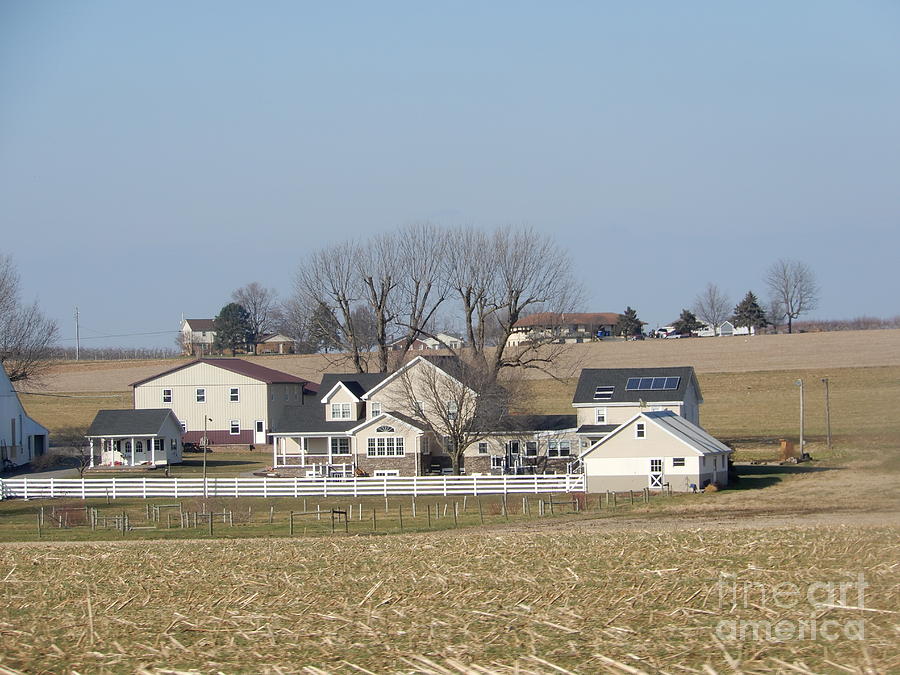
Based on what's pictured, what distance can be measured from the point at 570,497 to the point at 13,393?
4260 centimetres

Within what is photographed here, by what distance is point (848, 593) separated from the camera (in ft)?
52.5

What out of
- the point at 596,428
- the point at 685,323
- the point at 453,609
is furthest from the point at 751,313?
the point at 453,609

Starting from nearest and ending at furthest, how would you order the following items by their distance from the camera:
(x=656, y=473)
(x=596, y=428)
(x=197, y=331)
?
1. (x=656, y=473)
2. (x=596, y=428)
3. (x=197, y=331)

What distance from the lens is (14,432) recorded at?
73.8 metres

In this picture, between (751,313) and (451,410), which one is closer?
(451,410)

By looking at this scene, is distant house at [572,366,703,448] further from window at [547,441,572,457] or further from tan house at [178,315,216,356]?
tan house at [178,315,216,356]

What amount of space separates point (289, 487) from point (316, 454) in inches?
447

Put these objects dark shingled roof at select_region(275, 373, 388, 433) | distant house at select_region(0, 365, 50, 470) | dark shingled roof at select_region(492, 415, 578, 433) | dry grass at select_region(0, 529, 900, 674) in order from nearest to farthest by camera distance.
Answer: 1. dry grass at select_region(0, 529, 900, 674)
2. dark shingled roof at select_region(492, 415, 578, 433)
3. dark shingled roof at select_region(275, 373, 388, 433)
4. distant house at select_region(0, 365, 50, 470)

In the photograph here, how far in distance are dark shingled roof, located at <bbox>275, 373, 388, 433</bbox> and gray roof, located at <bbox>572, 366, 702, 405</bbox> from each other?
13502 mm

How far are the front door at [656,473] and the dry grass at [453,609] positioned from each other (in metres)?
28.6

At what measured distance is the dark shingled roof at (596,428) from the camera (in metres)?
62.7

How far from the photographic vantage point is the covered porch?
64.4m

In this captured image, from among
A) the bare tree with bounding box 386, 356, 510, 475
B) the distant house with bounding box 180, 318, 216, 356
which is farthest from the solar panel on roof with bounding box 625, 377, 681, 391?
the distant house with bounding box 180, 318, 216, 356

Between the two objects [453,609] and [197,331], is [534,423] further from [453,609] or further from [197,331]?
[197,331]
